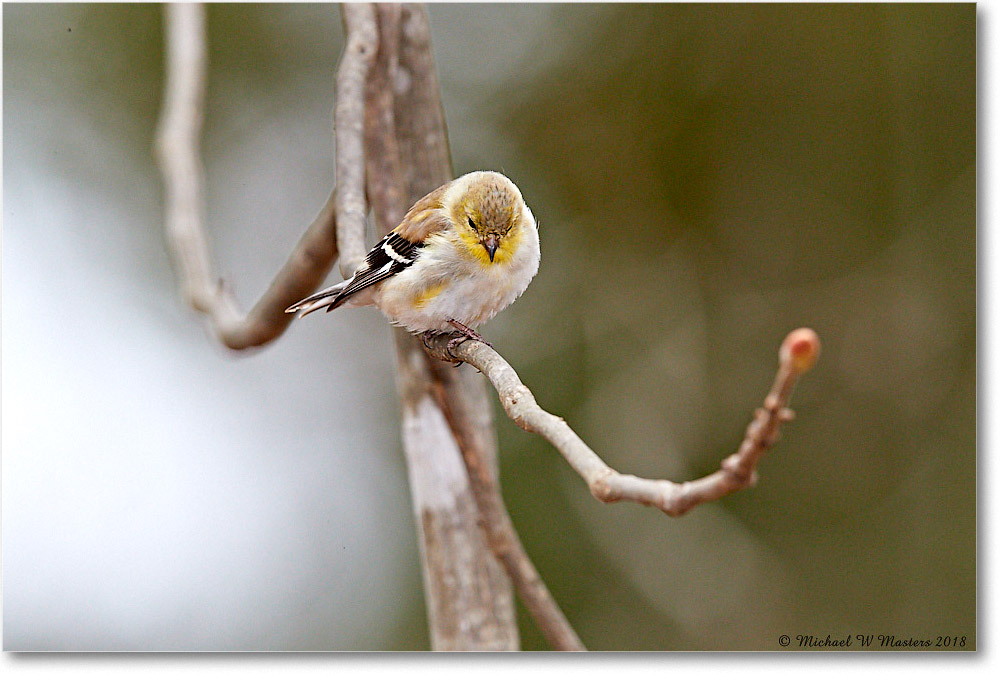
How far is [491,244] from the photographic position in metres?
1.50

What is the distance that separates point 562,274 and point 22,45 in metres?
1.61

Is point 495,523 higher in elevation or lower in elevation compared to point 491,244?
lower

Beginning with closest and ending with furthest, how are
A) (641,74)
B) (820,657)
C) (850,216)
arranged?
1. (820,657)
2. (850,216)
3. (641,74)

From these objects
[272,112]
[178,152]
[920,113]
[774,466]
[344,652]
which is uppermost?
[272,112]

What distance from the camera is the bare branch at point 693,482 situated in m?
0.72

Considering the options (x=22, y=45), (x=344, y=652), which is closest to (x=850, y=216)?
(x=344, y=652)

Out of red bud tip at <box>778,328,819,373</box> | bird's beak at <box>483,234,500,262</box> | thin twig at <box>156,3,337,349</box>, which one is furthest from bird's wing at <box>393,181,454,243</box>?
red bud tip at <box>778,328,819,373</box>

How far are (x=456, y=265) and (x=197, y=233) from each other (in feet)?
3.15

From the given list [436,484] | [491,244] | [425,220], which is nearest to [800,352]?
[491,244]

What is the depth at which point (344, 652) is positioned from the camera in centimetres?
200

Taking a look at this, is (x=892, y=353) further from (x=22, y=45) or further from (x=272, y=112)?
(x=22, y=45)

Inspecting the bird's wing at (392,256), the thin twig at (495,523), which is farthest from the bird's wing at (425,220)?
the thin twig at (495,523)

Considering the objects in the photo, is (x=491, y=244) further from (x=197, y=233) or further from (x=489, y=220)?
(x=197, y=233)

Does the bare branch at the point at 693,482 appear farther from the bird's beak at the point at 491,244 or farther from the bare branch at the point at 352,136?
the bare branch at the point at 352,136
